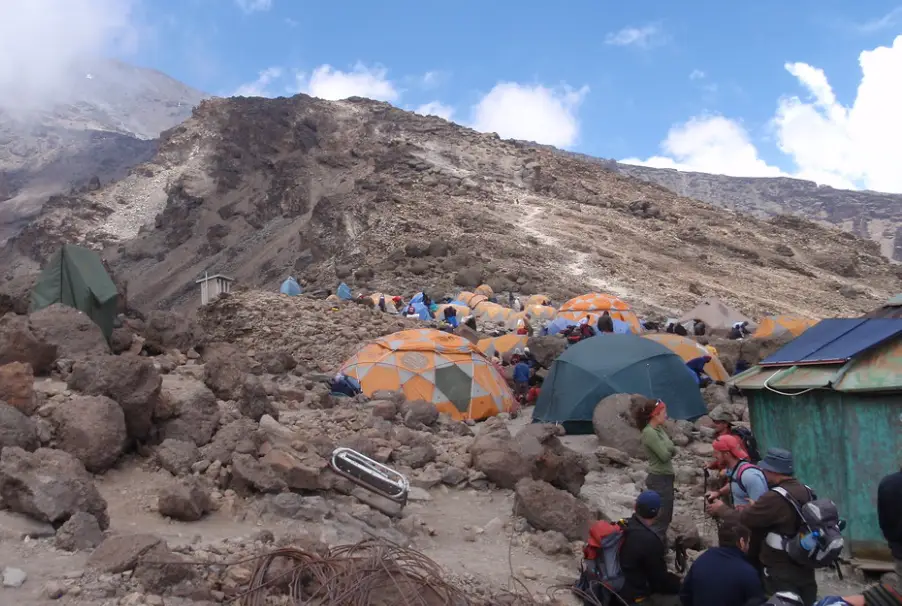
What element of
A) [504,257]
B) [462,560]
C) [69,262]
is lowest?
[462,560]

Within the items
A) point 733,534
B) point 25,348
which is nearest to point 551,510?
point 733,534

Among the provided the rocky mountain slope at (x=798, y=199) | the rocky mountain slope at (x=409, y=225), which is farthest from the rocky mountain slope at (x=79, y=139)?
the rocky mountain slope at (x=798, y=199)

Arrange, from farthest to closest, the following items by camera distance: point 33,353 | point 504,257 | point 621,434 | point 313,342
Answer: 1. point 504,257
2. point 313,342
3. point 621,434
4. point 33,353

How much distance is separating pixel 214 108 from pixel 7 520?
207ft

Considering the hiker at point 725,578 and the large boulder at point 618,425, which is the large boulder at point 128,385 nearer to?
the hiker at point 725,578

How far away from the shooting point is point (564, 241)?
112ft

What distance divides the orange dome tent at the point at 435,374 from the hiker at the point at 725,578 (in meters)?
7.53

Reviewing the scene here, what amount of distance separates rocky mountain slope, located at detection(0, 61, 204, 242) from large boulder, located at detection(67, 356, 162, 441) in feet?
207

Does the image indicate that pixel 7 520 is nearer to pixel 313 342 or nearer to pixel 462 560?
pixel 462 560

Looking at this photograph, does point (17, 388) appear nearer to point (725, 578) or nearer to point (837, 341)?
point (725, 578)

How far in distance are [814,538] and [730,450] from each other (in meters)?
1.24

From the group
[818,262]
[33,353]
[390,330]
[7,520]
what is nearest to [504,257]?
[390,330]

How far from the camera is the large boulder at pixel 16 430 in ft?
16.7

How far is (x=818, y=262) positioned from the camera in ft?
127
